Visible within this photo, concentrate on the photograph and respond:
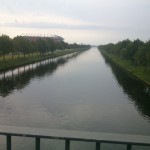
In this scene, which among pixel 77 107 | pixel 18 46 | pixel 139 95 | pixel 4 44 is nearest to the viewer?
pixel 77 107

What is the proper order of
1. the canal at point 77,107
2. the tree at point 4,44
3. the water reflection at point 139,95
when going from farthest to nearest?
the tree at point 4,44 → the water reflection at point 139,95 → the canal at point 77,107

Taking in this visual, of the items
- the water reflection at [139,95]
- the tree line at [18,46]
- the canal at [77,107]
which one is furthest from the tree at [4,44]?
the water reflection at [139,95]

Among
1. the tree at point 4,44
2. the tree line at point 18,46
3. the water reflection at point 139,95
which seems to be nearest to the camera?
the water reflection at point 139,95

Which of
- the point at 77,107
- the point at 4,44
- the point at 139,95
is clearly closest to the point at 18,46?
the point at 4,44

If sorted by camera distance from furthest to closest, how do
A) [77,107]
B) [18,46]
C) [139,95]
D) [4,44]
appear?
[18,46] → [4,44] → [139,95] → [77,107]

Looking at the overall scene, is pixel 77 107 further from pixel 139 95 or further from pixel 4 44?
pixel 4 44

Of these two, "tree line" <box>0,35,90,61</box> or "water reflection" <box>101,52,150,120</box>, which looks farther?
"tree line" <box>0,35,90,61</box>

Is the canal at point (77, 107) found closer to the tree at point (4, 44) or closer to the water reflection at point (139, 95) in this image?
the water reflection at point (139, 95)

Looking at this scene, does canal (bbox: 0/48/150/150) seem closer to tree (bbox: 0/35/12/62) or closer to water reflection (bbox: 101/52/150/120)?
water reflection (bbox: 101/52/150/120)

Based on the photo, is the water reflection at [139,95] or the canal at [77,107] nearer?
the canal at [77,107]

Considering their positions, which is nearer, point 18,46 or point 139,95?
point 139,95

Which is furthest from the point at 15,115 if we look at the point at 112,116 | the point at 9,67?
the point at 9,67

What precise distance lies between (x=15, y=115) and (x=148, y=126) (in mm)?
10433

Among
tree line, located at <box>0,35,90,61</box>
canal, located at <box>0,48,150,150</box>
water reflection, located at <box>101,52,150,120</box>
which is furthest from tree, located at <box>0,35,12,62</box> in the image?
water reflection, located at <box>101,52,150,120</box>
